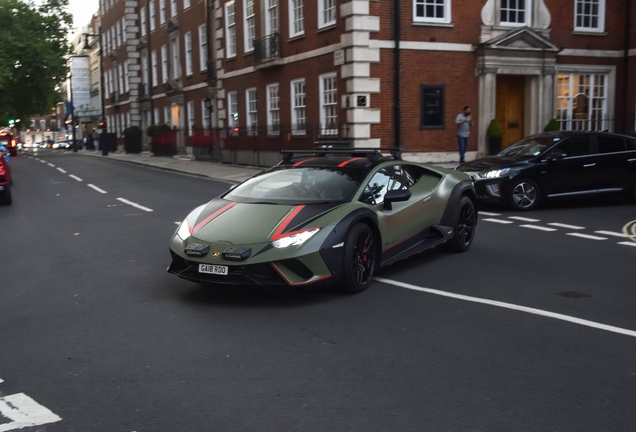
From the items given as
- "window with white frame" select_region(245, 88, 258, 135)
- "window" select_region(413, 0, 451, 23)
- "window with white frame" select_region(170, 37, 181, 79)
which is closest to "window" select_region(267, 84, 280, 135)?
"window with white frame" select_region(245, 88, 258, 135)

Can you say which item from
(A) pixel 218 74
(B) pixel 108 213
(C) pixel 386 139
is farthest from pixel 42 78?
(B) pixel 108 213

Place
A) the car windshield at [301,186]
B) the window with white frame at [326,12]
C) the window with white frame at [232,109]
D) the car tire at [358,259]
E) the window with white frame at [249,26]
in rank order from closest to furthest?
the car tire at [358,259] < the car windshield at [301,186] < the window with white frame at [326,12] < the window with white frame at [249,26] < the window with white frame at [232,109]

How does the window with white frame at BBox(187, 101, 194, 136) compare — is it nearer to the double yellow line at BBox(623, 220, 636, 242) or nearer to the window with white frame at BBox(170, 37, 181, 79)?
the window with white frame at BBox(170, 37, 181, 79)

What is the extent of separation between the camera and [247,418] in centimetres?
Result: 403

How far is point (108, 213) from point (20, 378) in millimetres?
9576

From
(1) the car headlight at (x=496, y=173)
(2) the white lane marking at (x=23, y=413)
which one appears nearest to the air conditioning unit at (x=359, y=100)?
(1) the car headlight at (x=496, y=173)

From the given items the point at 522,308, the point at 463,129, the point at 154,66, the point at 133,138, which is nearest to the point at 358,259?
the point at 522,308

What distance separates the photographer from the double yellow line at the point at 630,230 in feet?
34.1

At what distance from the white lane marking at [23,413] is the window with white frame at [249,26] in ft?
90.2

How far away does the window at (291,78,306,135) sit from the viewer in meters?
26.5

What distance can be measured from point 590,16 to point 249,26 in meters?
13.7

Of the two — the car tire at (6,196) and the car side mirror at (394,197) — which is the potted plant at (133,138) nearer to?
the car tire at (6,196)

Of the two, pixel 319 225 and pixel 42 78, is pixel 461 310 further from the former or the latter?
pixel 42 78

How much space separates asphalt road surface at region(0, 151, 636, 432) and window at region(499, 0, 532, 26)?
1654 cm
